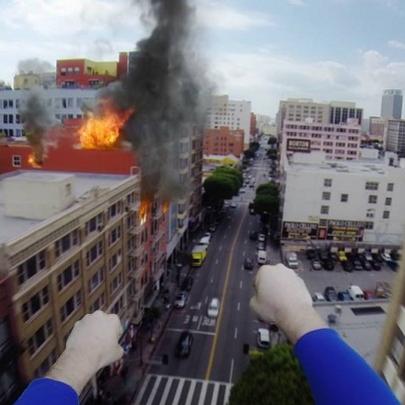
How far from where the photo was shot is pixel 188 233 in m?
51.1

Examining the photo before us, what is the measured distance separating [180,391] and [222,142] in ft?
273

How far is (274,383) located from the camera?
16.3 metres

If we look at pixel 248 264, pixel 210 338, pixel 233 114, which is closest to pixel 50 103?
pixel 248 264

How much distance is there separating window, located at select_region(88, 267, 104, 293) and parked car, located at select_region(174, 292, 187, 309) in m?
11.9

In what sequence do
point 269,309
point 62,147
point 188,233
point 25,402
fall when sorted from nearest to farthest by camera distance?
1. point 25,402
2. point 269,309
3. point 62,147
4. point 188,233

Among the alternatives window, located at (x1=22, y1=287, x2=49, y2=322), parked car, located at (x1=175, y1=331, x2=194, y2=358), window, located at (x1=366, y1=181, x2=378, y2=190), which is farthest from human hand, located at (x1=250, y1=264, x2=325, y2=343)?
window, located at (x1=366, y1=181, x2=378, y2=190)

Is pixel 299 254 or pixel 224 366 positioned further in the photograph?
pixel 299 254

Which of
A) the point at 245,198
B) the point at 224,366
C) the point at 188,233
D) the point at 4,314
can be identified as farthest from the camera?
the point at 245,198

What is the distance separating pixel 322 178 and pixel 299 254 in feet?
29.9

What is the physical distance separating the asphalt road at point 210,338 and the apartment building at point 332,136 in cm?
5323

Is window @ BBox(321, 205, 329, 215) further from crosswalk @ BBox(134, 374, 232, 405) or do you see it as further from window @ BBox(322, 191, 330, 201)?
crosswalk @ BBox(134, 374, 232, 405)

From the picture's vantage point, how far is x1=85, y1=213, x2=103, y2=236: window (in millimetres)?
20006

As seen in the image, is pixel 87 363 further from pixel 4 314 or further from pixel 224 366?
pixel 224 366

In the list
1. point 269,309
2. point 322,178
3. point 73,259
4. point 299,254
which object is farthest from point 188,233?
point 269,309
